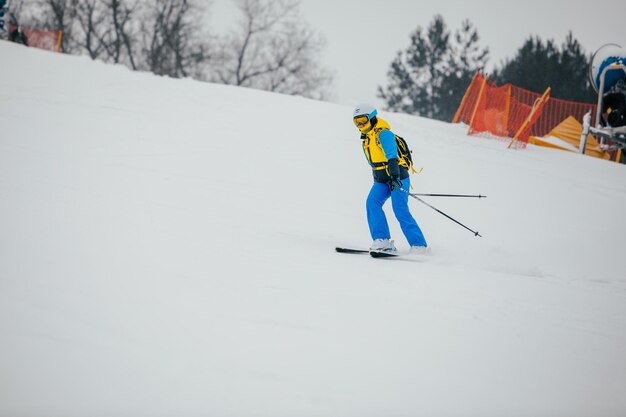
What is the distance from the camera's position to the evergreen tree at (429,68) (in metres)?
39.6

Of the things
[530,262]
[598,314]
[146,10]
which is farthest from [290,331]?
[146,10]

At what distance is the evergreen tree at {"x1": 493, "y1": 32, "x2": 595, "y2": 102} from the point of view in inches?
1277

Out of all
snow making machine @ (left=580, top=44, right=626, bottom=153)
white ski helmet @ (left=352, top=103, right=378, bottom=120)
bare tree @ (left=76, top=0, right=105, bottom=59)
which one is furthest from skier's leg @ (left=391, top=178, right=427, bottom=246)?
bare tree @ (left=76, top=0, right=105, bottom=59)

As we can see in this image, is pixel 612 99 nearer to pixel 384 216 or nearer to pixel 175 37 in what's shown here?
pixel 384 216

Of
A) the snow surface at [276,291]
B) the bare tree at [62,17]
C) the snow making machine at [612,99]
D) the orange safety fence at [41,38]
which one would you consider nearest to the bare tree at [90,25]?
the bare tree at [62,17]

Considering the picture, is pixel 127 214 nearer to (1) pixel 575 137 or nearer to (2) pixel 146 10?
(1) pixel 575 137

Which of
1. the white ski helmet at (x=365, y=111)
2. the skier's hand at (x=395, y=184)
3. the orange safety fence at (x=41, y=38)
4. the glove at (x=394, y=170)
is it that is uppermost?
the orange safety fence at (x=41, y=38)

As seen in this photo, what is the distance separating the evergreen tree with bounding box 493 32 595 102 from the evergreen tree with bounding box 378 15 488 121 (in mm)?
4099

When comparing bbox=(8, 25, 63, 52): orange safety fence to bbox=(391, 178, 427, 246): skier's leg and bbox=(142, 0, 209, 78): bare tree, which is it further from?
bbox=(391, 178, 427, 246): skier's leg

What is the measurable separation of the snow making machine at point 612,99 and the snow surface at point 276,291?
1.81m

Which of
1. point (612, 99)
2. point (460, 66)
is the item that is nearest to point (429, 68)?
point (460, 66)

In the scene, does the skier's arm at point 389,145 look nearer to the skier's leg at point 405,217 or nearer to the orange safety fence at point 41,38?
the skier's leg at point 405,217

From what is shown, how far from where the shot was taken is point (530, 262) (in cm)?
557

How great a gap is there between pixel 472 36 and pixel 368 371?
1675 inches
